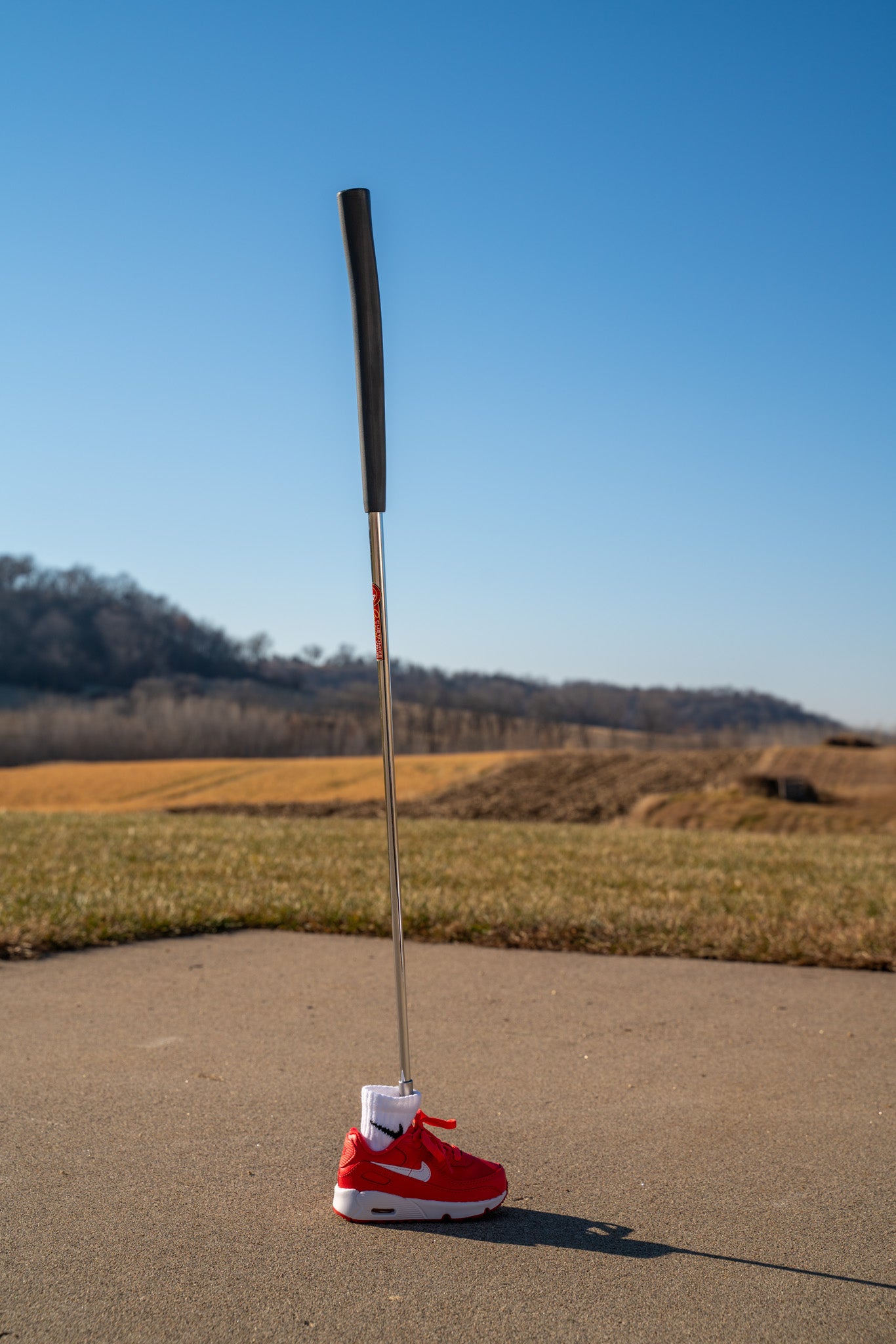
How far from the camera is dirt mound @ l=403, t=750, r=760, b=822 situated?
75.1 ft

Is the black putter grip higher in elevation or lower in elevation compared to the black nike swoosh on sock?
higher

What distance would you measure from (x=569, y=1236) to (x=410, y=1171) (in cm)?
45

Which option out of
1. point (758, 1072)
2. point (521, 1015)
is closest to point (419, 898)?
point (521, 1015)

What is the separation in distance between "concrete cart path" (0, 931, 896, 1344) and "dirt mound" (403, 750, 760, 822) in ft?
56.6

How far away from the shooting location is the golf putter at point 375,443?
2.84 metres

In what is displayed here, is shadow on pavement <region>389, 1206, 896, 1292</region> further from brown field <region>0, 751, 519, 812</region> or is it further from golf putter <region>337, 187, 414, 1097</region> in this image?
brown field <region>0, 751, 519, 812</region>

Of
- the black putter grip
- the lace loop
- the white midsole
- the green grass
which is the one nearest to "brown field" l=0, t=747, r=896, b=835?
the green grass

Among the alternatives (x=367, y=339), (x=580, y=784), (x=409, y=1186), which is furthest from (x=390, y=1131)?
(x=580, y=784)

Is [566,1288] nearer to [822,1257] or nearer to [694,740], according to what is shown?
[822,1257]

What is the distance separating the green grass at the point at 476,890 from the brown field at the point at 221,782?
621 inches

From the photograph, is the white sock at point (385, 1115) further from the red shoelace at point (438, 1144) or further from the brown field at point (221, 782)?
the brown field at point (221, 782)

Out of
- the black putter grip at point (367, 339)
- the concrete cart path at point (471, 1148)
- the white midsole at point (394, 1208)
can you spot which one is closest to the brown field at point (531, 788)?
the concrete cart path at point (471, 1148)

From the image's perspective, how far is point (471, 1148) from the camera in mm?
3240

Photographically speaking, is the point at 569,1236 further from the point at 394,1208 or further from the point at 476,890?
the point at 476,890
